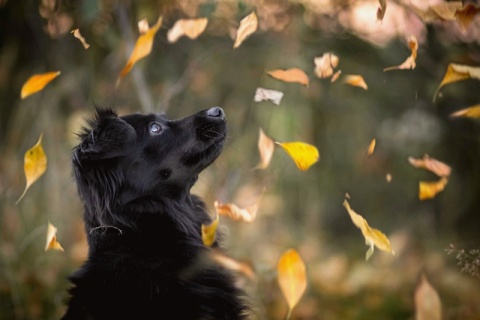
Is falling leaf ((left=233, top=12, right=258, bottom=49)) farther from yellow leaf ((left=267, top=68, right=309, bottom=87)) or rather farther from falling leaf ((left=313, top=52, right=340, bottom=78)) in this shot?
falling leaf ((left=313, top=52, right=340, bottom=78))

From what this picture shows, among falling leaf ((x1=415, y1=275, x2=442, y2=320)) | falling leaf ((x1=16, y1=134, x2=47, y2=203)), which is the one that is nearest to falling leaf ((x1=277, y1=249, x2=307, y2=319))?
falling leaf ((x1=415, y1=275, x2=442, y2=320))

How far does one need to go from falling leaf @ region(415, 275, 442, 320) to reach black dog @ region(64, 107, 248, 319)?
1.12m

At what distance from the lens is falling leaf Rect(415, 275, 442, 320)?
3.49 meters

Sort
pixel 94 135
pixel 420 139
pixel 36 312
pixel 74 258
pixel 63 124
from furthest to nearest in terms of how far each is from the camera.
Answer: pixel 420 139
pixel 63 124
pixel 74 258
pixel 36 312
pixel 94 135

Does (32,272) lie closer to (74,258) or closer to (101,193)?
(74,258)

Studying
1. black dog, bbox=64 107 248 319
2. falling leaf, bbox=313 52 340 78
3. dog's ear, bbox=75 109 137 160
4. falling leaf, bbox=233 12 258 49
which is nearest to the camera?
black dog, bbox=64 107 248 319

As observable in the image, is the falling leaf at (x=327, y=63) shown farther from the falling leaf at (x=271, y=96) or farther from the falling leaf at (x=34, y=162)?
the falling leaf at (x=34, y=162)

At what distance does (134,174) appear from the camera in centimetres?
320

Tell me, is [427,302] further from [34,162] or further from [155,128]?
[34,162]

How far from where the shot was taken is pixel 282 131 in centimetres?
523

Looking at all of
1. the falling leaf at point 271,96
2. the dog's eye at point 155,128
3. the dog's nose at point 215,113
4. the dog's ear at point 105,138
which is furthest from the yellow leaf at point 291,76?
the dog's ear at point 105,138

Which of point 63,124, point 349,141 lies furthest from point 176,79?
point 349,141

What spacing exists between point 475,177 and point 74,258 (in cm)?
386

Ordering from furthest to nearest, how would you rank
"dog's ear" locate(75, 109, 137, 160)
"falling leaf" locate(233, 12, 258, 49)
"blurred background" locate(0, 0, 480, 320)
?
"blurred background" locate(0, 0, 480, 320), "falling leaf" locate(233, 12, 258, 49), "dog's ear" locate(75, 109, 137, 160)
